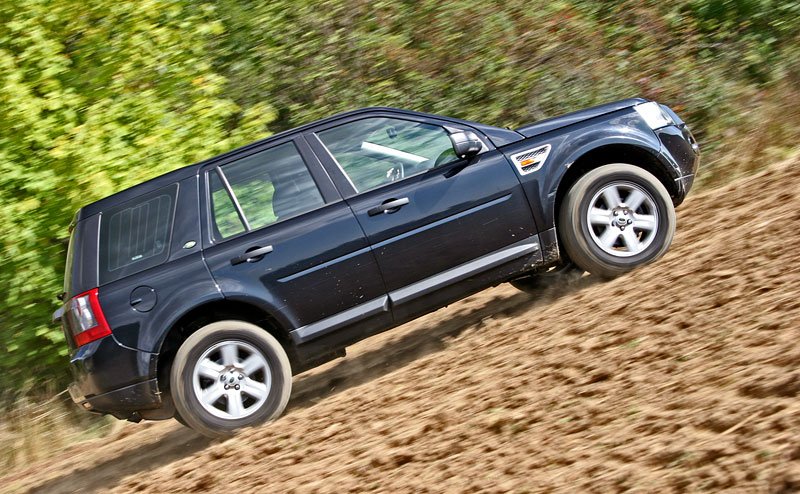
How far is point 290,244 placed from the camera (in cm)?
642

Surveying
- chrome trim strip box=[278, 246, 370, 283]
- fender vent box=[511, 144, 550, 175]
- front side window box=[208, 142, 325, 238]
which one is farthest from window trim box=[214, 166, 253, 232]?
fender vent box=[511, 144, 550, 175]

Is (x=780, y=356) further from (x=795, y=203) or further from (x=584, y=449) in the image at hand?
(x=795, y=203)

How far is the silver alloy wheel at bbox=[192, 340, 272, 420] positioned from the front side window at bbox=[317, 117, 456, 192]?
131 cm

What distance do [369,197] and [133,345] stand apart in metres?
1.75

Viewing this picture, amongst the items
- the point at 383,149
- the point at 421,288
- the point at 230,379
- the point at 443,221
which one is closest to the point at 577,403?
the point at 421,288

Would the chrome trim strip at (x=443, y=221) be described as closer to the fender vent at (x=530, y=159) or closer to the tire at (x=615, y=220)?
the fender vent at (x=530, y=159)

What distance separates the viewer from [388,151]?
677cm

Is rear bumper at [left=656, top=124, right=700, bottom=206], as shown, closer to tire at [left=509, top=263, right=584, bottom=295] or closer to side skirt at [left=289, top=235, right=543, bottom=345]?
tire at [left=509, top=263, right=584, bottom=295]

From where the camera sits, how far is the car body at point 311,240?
627cm

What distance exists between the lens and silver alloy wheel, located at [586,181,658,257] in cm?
698

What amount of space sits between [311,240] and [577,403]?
7.36 ft

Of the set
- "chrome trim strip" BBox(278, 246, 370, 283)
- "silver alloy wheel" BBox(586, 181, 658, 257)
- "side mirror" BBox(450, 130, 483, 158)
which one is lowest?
"silver alloy wheel" BBox(586, 181, 658, 257)

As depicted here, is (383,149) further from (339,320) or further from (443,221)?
(339,320)

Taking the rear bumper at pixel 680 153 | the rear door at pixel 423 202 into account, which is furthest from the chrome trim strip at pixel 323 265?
the rear bumper at pixel 680 153
